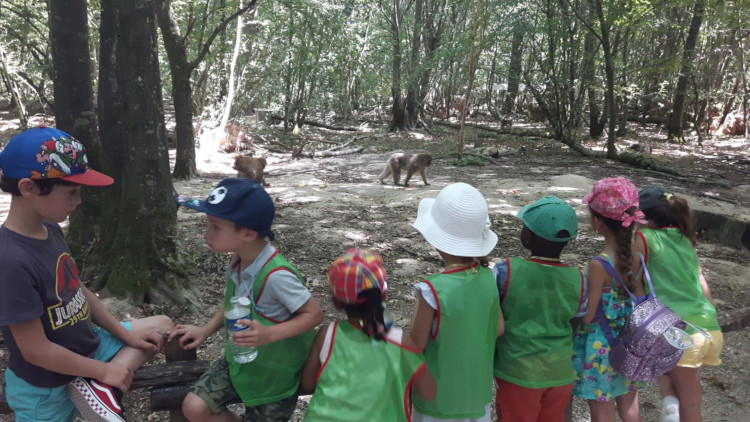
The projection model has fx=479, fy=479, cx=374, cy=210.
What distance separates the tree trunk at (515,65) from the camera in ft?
51.7

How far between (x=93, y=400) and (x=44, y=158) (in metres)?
0.89

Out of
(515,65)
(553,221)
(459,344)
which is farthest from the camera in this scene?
(515,65)

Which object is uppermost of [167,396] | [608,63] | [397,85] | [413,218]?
[608,63]

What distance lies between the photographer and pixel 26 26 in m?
15.4

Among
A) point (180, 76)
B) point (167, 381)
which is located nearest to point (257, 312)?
point (167, 381)

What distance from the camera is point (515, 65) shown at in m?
21.4

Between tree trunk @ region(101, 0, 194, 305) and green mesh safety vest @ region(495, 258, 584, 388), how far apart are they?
10.8 ft

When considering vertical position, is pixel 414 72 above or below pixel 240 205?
above

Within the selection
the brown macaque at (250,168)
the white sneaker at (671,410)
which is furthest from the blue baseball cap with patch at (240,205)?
the brown macaque at (250,168)

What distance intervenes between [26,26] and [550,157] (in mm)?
17183

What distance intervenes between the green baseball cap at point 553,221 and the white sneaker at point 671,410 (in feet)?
4.15

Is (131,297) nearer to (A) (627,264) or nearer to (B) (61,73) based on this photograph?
(B) (61,73)

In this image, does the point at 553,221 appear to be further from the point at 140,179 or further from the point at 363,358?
the point at 140,179

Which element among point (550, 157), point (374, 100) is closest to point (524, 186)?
point (550, 157)
